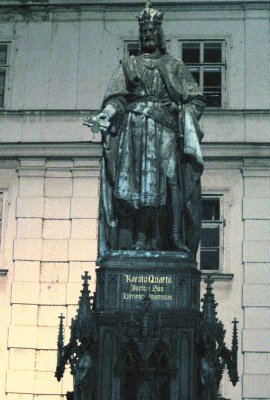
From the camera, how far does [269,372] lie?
19547 millimetres

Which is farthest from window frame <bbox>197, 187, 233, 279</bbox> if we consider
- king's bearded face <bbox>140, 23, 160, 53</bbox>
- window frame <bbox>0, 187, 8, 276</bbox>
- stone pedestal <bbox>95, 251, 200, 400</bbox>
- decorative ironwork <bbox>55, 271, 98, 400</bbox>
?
decorative ironwork <bbox>55, 271, 98, 400</bbox>

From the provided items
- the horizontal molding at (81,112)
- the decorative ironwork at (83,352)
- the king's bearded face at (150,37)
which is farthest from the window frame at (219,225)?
the decorative ironwork at (83,352)

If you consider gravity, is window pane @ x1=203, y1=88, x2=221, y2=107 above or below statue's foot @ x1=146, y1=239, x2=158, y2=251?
above

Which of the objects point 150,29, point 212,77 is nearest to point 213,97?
point 212,77

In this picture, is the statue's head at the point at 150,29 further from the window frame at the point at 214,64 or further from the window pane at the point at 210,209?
the window frame at the point at 214,64

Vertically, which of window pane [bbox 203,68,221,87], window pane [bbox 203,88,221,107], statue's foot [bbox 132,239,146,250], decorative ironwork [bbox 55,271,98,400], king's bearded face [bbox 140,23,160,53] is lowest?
decorative ironwork [bbox 55,271,98,400]

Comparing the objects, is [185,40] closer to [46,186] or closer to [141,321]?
[46,186]

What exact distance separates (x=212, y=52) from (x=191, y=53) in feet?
1.51

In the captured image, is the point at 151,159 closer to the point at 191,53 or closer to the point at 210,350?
the point at 210,350

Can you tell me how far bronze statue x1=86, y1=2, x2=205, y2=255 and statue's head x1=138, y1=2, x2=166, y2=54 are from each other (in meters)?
0.26

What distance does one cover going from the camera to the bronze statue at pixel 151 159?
408 inches

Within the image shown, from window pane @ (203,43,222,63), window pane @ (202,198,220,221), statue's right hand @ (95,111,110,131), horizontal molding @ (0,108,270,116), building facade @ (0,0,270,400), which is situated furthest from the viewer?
window pane @ (203,43,222,63)

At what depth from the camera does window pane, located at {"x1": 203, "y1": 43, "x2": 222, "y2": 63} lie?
21641 mm

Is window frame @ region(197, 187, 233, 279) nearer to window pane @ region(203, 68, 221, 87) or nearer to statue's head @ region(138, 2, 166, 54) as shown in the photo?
window pane @ region(203, 68, 221, 87)
